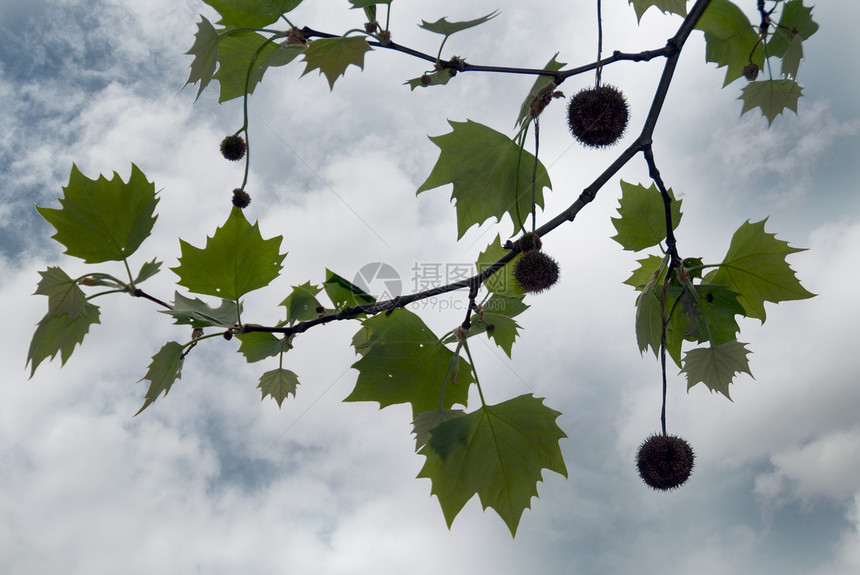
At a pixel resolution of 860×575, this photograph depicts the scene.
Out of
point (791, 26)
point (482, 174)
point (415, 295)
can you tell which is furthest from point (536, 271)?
point (791, 26)

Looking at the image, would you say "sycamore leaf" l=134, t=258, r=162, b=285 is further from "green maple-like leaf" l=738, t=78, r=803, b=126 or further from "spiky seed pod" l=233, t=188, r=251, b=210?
"green maple-like leaf" l=738, t=78, r=803, b=126

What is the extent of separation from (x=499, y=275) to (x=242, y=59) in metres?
0.80

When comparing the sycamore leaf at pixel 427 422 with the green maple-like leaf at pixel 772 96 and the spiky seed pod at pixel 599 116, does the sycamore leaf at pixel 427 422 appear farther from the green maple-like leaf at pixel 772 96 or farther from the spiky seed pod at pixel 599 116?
the green maple-like leaf at pixel 772 96

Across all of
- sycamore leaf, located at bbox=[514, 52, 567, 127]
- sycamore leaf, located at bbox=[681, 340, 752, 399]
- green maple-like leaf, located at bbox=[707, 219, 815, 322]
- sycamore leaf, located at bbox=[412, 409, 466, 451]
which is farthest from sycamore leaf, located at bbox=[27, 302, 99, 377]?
green maple-like leaf, located at bbox=[707, 219, 815, 322]

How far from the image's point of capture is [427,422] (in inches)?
48.4

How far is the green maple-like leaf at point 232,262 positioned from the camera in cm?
115

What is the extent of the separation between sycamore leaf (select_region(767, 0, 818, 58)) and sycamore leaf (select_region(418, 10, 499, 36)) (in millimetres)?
1326

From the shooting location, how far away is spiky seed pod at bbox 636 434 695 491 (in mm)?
1281

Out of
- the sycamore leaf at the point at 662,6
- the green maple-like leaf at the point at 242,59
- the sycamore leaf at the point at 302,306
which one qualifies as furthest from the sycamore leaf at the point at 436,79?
the sycamore leaf at the point at 662,6

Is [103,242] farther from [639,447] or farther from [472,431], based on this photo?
[639,447]

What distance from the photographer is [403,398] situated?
1.29 m

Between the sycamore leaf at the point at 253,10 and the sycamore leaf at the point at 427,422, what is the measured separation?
2.89 ft

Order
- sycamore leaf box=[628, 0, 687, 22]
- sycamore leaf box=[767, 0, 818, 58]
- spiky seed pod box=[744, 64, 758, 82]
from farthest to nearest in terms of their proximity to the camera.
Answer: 1. spiky seed pod box=[744, 64, 758, 82]
2. sycamore leaf box=[767, 0, 818, 58]
3. sycamore leaf box=[628, 0, 687, 22]

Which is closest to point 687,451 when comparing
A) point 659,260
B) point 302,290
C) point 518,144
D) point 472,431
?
point 472,431
